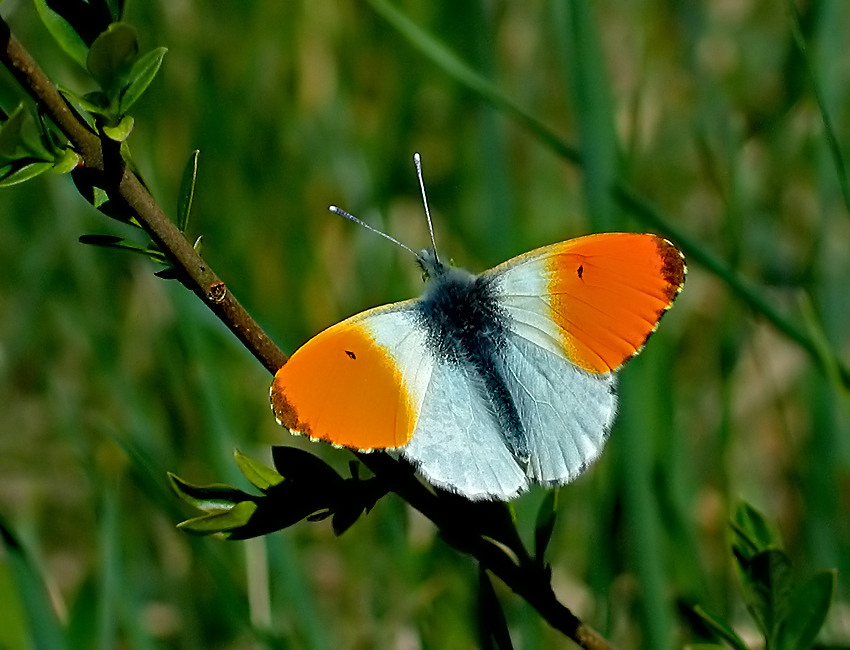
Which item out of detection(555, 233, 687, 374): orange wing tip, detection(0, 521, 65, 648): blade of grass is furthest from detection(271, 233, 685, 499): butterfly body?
detection(0, 521, 65, 648): blade of grass

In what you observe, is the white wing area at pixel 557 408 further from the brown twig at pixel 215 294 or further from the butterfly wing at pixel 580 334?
the brown twig at pixel 215 294

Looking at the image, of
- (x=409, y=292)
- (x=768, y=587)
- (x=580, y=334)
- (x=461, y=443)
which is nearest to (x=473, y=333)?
(x=580, y=334)

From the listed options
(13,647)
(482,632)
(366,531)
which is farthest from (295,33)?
(482,632)

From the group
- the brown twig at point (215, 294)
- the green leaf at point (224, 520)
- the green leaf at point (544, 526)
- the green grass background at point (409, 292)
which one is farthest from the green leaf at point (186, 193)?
the green grass background at point (409, 292)

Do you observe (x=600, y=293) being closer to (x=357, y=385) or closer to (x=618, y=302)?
(x=618, y=302)

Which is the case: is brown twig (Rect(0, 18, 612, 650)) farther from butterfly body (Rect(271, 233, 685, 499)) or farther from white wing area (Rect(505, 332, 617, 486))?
white wing area (Rect(505, 332, 617, 486))

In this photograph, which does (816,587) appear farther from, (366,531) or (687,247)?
(366,531)
